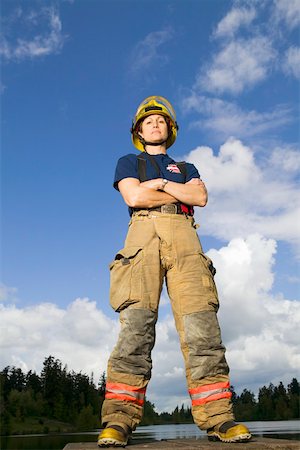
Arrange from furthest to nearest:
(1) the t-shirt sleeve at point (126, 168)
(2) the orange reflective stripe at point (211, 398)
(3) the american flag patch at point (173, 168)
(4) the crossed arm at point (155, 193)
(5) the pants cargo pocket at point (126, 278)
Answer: (3) the american flag patch at point (173, 168), (1) the t-shirt sleeve at point (126, 168), (4) the crossed arm at point (155, 193), (5) the pants cargo pocket at point (126, 278), (2) the orange reflective stripe at point (211, 398)

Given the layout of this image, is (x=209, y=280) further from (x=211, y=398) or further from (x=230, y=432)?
(x=230, y=432)

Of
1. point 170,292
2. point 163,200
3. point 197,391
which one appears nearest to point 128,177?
point 163,200

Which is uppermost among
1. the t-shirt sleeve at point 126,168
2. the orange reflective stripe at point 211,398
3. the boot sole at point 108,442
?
the t-shirt sleeve at point 126,168

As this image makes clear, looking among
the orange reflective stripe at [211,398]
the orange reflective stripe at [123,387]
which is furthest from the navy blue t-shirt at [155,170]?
the orange reflective stripe at [211,398]

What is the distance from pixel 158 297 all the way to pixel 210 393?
105 cm

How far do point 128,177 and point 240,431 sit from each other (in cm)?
278

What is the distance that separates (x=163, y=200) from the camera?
5090 mm

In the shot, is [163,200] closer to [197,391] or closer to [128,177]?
[128,177]

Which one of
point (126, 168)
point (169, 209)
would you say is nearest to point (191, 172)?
point (169, 209)

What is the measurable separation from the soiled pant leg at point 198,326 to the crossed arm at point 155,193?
0.27 metres

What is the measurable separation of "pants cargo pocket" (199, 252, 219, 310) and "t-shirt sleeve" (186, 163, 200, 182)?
0.97m

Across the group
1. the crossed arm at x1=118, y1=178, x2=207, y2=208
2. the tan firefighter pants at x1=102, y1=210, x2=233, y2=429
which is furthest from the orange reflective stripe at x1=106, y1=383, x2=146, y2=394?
the crossed arm at x1=118, y1=178, x2=207, y2=208

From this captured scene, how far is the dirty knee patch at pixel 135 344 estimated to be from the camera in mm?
4449

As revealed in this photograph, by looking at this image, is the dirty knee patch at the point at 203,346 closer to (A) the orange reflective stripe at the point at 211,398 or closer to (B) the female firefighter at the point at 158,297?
(B) the female firefighter at the point at 158,297
